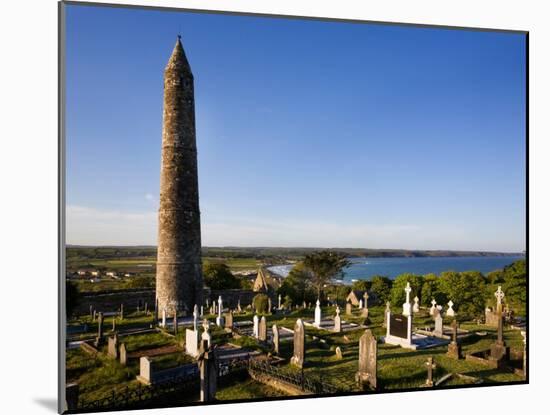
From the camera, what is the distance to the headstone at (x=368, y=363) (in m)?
6.58

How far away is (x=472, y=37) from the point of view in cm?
734

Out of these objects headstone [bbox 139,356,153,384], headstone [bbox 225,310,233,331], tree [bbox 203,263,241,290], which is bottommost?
headstone [bbox 139,356,153,384]

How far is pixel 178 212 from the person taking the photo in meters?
9.65

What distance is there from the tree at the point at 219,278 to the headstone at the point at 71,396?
3.63m

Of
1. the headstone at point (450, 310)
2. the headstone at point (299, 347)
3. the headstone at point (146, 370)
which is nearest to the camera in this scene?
the headstone at point (146, 370)

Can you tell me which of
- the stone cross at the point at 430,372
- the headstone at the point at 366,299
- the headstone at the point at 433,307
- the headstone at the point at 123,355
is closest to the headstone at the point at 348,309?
the headstone at the point at 366,299

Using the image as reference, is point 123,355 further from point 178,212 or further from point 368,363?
point 368,363

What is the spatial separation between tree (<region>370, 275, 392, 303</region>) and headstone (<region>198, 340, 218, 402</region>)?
472 cm

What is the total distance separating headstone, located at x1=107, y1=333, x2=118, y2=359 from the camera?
6902mm

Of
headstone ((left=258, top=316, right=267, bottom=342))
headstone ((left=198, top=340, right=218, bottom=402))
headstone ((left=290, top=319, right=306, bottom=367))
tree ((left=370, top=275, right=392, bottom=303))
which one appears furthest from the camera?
tree ((left=370, top=275, right=392, bottom=303))

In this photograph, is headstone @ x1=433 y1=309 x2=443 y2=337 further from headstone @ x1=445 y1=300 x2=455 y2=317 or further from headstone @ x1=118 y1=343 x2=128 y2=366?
headstone @ x1=118 y1=343 x2=128 y2=366

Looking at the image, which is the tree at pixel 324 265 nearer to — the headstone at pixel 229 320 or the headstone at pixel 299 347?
the headstone at pixel 299 347

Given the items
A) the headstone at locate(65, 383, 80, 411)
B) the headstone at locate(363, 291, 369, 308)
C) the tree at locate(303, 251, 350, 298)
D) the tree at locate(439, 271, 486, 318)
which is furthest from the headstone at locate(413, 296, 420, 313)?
the headstone at locate(65, 383, 80, 411)

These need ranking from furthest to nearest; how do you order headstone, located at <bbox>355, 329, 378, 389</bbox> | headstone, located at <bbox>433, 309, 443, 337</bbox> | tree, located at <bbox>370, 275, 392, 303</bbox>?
1. tree, located at <bbox>370, 275, 392, 303</bbox>
2. headstone, located at <bbox>433, 309, 443, 337</bbox>
3. headstone, located at <bbox>355, 329, 378, 389</bbox>
